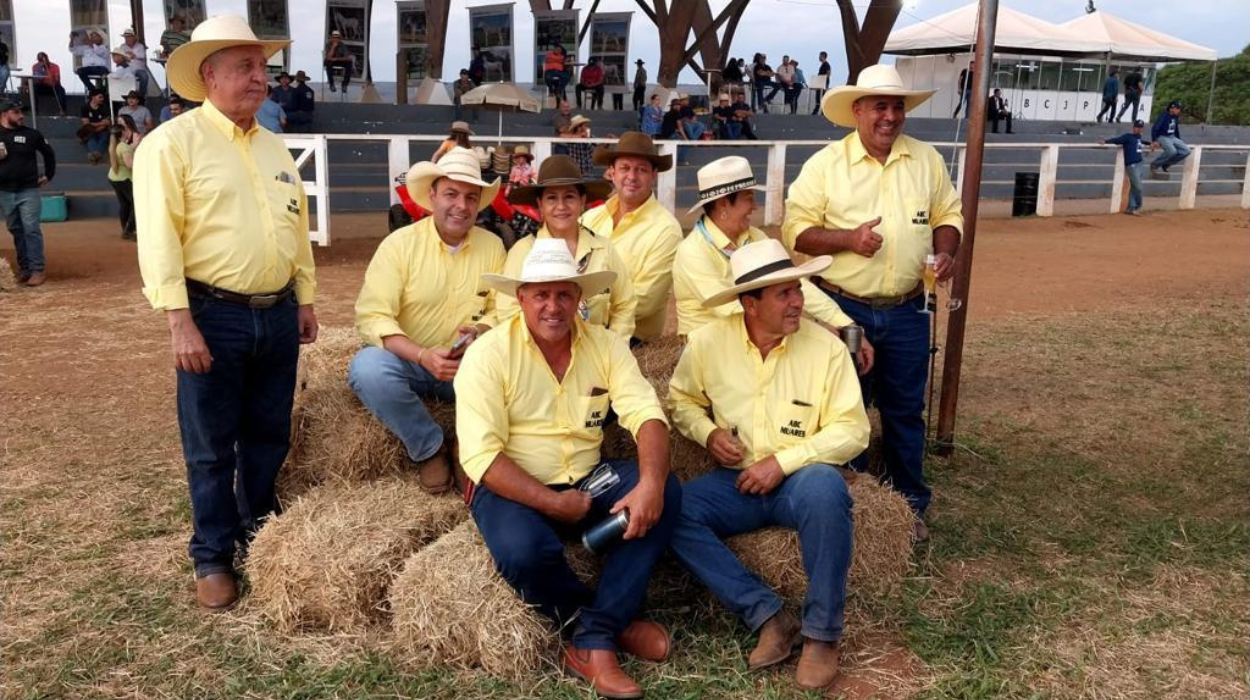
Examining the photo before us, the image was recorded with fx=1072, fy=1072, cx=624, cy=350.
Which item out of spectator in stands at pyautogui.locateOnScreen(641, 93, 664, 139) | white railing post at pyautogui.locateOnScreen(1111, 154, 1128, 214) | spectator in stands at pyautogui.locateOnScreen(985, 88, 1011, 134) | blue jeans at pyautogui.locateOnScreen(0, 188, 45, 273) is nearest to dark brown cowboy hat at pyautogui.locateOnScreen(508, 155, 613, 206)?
blue jeans at pyautogui.locateOnScreen(0, 188, 45, 273)

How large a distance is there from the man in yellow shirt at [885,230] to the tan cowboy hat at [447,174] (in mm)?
1358

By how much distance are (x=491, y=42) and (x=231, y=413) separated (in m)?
18.4

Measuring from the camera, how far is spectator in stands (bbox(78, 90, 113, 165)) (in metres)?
16.3

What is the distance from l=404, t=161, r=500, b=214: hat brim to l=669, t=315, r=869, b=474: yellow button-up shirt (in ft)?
3.96

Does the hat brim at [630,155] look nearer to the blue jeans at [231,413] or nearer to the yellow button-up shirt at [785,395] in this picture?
the yellow button-up shirt at [785,395]

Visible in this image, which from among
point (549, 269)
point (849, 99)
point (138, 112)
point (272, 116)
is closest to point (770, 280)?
point (549, 269)

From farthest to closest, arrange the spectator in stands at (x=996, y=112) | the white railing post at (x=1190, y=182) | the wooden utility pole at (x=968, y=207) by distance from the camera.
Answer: the spectator in stands at (x=996, y=112), the white railing post at (x=1190, y=182), the wooden utility pole at (x=968, y=207)

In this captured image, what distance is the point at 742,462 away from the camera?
12.8ft

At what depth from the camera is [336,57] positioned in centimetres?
2053

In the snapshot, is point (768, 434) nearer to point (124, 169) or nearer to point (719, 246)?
point (719, 246)

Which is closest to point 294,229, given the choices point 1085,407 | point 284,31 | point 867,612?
point 867,612

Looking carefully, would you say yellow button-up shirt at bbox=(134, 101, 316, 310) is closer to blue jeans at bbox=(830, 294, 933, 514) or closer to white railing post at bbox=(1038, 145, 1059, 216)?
blue jeans at bbox=(830, 294, 933, 514)

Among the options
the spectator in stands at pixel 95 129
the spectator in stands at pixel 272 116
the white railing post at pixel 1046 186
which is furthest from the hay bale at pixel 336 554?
the white railing post at pixel 1046 186

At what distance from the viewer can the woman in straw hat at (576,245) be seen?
4578mm
